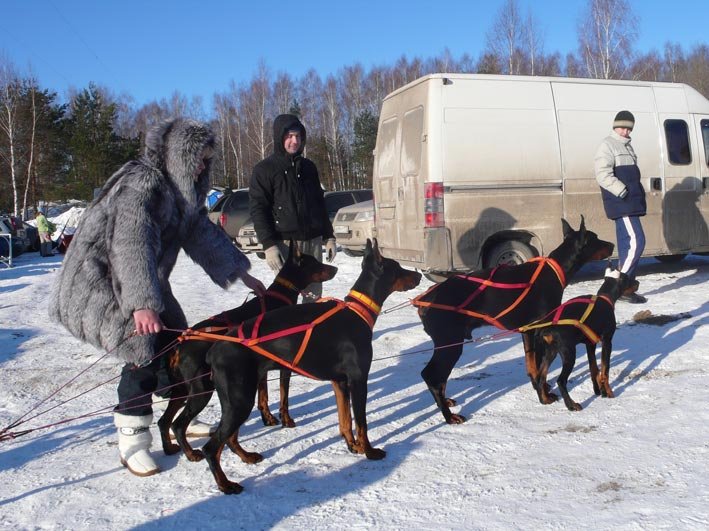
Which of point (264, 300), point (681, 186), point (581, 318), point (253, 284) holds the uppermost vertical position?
point (681, 186)

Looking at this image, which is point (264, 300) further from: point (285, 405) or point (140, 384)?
point (140, 384)

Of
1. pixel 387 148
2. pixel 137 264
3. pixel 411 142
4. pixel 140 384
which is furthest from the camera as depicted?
pixel 387 148

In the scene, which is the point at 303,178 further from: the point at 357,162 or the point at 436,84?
the point at 357,162

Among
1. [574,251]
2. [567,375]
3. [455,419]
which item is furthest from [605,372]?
[455,419]

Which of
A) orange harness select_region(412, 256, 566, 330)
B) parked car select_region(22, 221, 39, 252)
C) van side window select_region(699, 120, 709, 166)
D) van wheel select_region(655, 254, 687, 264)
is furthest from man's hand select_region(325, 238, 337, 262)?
parked car select_region(22, 221, 39, 252)

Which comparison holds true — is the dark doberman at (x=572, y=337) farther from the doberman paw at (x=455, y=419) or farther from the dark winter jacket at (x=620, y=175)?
the dark winter jacket at (x=620, y=175)

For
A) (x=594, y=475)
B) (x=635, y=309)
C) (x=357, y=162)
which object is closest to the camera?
(x=594, y=475)

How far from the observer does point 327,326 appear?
3361mm

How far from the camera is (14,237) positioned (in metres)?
17.2

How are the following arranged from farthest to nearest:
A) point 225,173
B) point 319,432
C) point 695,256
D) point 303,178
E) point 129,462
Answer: point 225,173
point 695,256
point 303,178
point 319,432
point 129,462

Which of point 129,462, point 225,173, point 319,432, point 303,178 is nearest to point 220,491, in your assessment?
point 129,462

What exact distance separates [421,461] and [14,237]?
1696 centimetres

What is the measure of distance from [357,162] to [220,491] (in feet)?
121

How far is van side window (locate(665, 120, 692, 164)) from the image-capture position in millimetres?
8203
